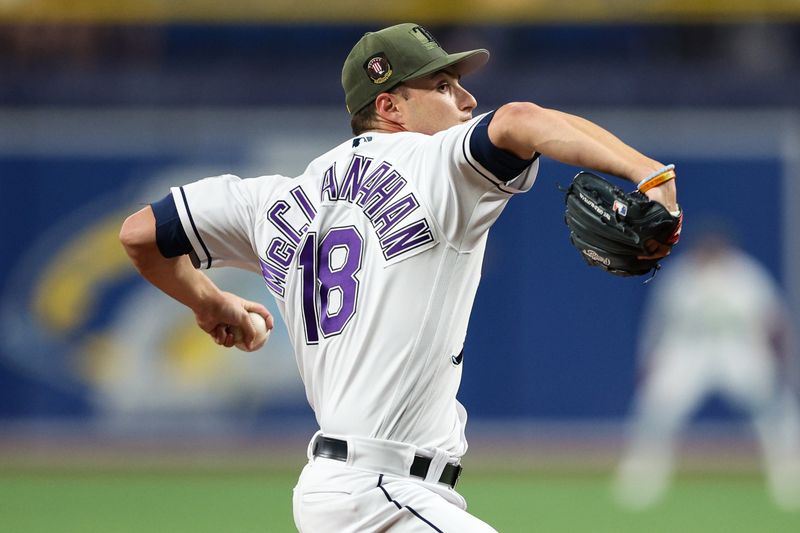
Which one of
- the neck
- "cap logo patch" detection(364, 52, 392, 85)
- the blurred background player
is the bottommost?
the blurred background player

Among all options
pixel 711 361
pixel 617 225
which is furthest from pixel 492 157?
pixel 711 361

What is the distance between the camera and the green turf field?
321 inches

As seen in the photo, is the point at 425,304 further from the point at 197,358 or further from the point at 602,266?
the point at 197,358

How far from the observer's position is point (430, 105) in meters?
3.65

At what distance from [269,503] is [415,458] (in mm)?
5854

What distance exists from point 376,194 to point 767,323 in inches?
339

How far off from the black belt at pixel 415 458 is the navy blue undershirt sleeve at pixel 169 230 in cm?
71

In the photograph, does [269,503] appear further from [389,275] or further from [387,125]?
[389,275]

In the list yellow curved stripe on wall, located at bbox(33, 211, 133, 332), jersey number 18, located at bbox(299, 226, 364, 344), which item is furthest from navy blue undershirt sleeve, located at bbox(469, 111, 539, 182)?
yellow curved stripe on wall, located at bbox(33, 211, 133, 332)

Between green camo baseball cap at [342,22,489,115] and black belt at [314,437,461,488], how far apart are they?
0.94 m

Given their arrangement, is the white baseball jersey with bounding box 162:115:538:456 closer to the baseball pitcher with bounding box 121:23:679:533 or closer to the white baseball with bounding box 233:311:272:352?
the baseball pitcher with bounding box 121:23:679:533

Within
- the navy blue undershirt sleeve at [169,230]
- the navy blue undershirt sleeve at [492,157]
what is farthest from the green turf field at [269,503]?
the navy blue undershirt sleeve at [492,157]

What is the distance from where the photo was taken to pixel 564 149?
109 inches

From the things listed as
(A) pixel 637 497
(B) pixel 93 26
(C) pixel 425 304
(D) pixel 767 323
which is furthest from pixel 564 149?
(B) pixel 93 26
